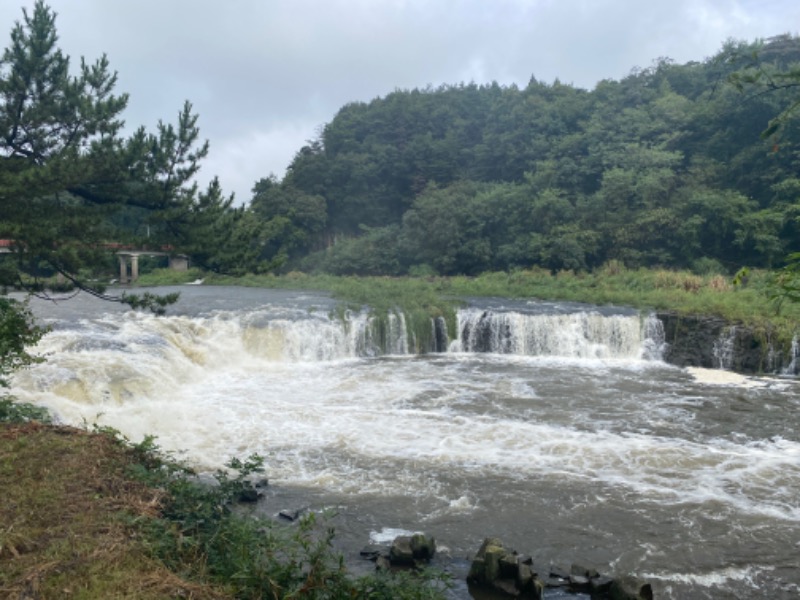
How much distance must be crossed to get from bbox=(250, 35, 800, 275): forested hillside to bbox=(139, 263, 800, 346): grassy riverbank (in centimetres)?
281

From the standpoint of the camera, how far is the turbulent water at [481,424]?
Result: 699 centimetres

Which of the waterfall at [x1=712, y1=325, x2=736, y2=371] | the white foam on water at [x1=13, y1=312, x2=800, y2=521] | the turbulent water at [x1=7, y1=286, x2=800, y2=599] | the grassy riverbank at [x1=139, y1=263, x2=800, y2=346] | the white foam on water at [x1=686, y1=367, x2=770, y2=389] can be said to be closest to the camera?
the turbulent water at [x1=7, y1=286, x2=800, y2=599]

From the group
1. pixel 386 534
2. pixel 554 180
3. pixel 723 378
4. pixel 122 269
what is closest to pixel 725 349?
pixel 723 378

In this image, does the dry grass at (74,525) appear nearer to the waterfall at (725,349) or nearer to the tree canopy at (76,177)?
the tree canopy at (76,177)

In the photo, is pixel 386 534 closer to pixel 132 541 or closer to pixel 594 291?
pixel 132 541

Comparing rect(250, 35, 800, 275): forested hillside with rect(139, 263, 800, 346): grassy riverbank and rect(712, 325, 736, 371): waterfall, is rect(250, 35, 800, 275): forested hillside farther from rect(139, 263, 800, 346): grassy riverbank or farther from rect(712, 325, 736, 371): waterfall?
rect(712, 325, 736, 371): waterfall

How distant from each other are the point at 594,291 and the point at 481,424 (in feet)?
44.1

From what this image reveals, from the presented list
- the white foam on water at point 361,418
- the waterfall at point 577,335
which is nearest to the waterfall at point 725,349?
the white foam on water at point 361,418

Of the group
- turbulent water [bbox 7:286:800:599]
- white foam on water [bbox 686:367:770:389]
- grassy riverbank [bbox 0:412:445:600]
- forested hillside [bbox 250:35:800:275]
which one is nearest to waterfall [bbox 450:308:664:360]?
turbulent water [bbox 7:286:800:599]

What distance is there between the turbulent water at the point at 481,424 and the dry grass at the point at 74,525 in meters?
2.62

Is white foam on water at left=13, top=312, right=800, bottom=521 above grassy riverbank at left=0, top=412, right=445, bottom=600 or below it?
below

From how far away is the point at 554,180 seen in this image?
3497cm

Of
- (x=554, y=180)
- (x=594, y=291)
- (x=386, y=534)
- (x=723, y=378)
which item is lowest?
(x=386, y=534)

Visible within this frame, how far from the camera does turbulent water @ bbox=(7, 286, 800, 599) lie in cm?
699
